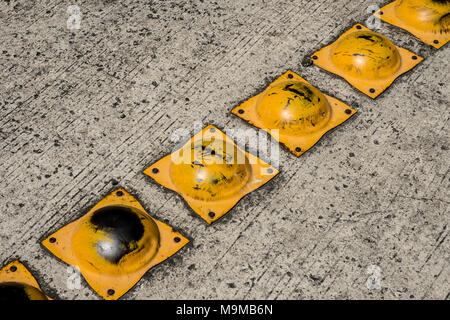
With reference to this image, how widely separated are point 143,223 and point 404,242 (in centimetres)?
132

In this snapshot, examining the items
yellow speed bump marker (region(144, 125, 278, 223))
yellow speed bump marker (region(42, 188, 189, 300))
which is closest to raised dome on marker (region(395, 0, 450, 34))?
yellow speed bump marker (region(144, 125, 278, 223))

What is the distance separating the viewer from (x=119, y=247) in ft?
8.39

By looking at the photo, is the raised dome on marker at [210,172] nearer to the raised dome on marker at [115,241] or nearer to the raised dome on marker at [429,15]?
the raised dome on marker at [115,241]

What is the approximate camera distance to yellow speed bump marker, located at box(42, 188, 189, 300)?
8.39ft

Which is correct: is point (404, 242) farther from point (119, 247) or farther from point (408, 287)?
point (119, 247)

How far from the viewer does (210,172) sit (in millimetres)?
Result: 2848

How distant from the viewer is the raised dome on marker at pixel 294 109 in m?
3.13

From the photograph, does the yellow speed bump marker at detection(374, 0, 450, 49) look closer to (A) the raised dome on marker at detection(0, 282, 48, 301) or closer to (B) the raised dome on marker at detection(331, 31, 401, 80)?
(B) the raised dome on marker at detection(331, 31, 401, 80)

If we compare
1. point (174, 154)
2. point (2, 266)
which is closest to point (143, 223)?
point (174, 154)

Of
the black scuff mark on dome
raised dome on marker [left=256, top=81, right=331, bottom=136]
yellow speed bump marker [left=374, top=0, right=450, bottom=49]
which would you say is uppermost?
the black scuff mark on dome

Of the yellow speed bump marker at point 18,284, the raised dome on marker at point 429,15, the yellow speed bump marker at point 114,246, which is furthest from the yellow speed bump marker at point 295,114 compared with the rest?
the yellow speed bump marker at point 18,284

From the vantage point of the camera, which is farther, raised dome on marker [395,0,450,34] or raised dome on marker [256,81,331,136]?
raised dome on marker [395,0,450,34]

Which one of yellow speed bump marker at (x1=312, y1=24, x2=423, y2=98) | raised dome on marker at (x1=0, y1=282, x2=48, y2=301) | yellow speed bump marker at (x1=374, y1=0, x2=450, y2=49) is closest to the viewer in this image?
raised dome on marker at (x1=0, y1=282, x2=48, y2=301)

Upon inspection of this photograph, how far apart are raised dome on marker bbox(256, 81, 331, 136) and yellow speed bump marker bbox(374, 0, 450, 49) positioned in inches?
42.0
